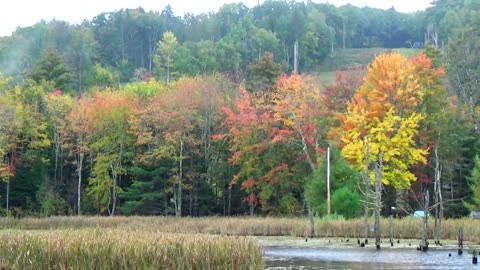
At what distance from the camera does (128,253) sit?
20.1 metres

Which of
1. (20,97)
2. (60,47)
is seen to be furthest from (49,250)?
(60,47)

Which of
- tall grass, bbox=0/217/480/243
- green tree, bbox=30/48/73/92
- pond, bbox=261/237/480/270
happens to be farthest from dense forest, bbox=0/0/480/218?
pond, bbox=261/237/480/270

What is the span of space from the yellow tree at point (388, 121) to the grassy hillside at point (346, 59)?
198ft

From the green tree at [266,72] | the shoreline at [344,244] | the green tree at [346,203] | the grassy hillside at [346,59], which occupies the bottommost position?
the shoreline at [344,244]

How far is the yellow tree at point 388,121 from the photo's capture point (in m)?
50.3

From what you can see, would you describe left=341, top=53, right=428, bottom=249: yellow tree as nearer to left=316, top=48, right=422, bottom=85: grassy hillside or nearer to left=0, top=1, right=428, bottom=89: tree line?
left=0, top=1, right=428, bottom=89: tree line

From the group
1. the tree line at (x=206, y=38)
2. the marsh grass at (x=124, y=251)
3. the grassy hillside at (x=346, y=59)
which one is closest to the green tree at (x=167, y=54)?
the tree line at (x=206, y=38)

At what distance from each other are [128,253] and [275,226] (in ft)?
81.8

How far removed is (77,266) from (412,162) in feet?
115

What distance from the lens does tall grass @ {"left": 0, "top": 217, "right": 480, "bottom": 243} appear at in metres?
41.1

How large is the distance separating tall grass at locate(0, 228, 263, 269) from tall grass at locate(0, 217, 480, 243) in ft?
51.6

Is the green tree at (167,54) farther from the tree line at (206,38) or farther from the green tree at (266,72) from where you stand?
the green tree at (266,72)

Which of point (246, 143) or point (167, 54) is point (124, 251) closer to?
point (246, 143)

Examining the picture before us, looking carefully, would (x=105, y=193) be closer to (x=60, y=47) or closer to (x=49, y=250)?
(x=49, y=250)
